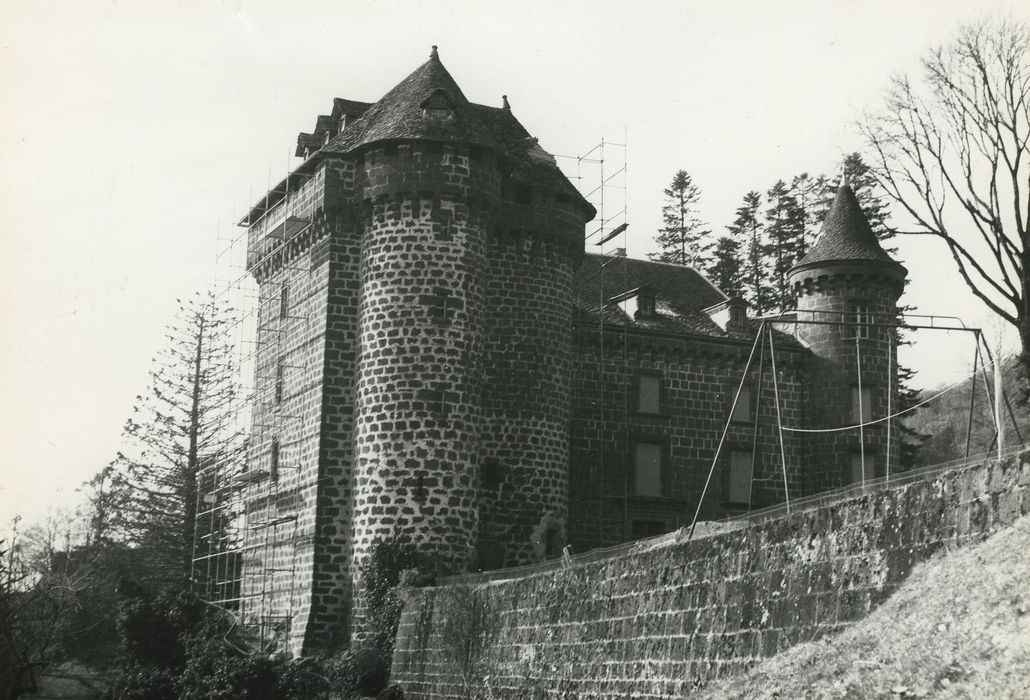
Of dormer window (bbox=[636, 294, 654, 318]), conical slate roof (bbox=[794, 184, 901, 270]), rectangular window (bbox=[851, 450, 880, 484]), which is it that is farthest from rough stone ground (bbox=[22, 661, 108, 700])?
conical slate roof (bbox=[794, 184, 901, 270])

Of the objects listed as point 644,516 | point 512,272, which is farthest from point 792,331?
point 512,272

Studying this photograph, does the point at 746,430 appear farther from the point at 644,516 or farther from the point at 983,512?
the point at 983,512

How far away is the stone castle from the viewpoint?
32.2 m

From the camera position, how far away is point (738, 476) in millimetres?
40781

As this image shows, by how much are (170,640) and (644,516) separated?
13476mm

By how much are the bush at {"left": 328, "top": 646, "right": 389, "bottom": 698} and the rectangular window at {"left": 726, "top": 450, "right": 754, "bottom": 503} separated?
47.1 ft

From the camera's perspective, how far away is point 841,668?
42.9 feet

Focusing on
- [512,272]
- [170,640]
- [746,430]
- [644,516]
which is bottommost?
[170,640]

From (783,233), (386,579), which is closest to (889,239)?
(783,233)

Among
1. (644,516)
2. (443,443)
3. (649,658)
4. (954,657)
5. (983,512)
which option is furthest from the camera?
(644,516)

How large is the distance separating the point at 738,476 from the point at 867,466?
401 cm

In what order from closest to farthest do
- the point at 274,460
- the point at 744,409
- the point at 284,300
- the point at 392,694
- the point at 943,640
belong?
1. the point at 943,640
2. the point at 392,694
3. the point at 274,460
4. the point at 284,300
5. the point at 744,409

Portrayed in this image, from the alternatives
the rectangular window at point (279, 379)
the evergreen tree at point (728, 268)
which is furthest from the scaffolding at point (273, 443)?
the evergreen tree at point (728, 268)

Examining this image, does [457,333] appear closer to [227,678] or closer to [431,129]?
[431,129]
